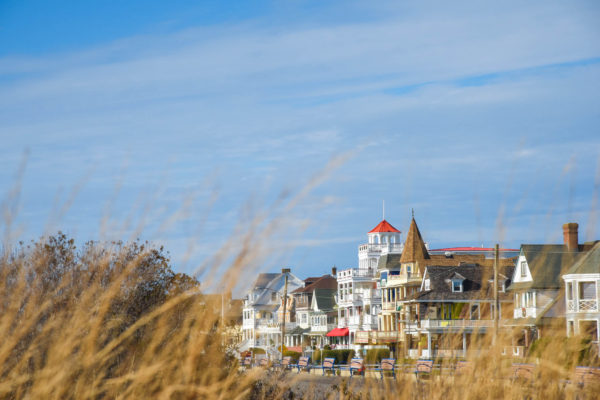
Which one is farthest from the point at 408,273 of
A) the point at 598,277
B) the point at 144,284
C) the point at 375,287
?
the point at 144,284

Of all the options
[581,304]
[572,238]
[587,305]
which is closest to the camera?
[587,305]

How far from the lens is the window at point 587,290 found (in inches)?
1875

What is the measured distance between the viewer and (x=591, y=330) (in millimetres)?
4285

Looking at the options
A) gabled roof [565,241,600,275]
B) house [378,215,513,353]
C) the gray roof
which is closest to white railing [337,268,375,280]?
house [378,215,513,353]

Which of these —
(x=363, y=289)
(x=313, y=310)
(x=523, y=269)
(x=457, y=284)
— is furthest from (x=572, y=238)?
(x=313, y=310)

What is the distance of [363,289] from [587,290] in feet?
127

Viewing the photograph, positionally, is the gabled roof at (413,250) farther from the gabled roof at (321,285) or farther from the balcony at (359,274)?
→ the gabled roof at (321,285)

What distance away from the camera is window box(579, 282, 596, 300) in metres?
47.6

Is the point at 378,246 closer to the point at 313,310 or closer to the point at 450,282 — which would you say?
the point at 313,310

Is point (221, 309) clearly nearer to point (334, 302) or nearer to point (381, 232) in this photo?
point (381, 232)

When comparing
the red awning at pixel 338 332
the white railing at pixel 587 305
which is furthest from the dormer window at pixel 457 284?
the red awning at pixel 338 332

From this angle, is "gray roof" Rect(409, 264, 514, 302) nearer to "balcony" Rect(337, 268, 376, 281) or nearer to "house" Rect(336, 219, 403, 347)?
"house" Rect(336, 219, 403, 347)

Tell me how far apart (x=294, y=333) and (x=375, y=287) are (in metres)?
17.0

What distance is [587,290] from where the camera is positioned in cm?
4766
